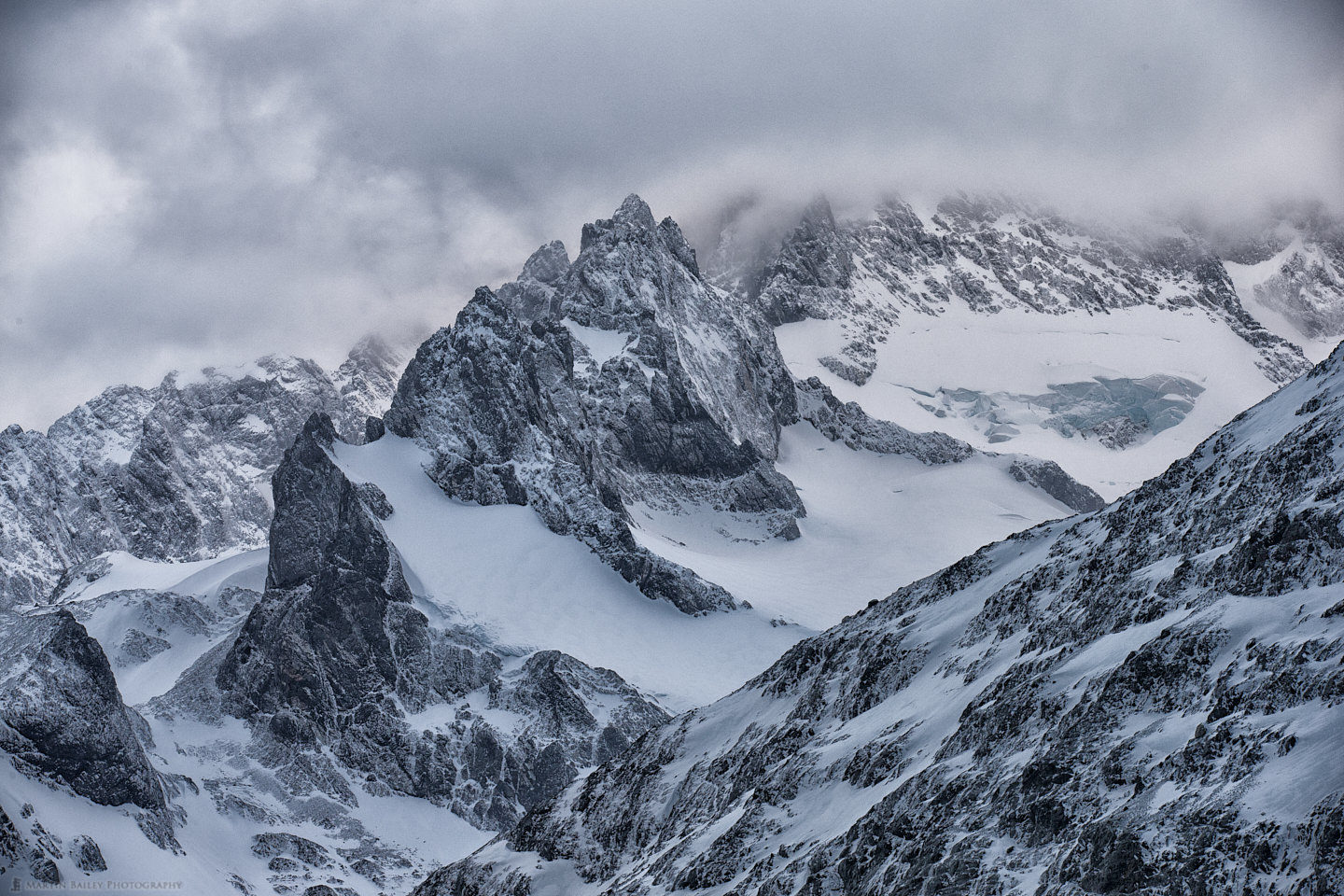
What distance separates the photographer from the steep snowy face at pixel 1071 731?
104 feet

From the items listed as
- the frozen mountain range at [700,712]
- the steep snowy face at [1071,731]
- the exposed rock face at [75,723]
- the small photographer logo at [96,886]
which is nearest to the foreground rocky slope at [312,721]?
the exposed rock face at [75,723]

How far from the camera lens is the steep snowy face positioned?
31609mm

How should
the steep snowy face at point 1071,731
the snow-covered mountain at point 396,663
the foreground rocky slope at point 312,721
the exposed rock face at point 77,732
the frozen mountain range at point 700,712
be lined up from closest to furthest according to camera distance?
the steep snowy face at point 1071,731 < the frozen mountain range at point 700,712 < the exposed rock face at point 77,732 < the foreground rocky slope at point 312,721 < the snow-covered mountain at point 396,663

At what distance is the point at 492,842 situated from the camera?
249 feet

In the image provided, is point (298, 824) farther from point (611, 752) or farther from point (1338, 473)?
point (1338, 473)

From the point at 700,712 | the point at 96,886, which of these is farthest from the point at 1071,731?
the point at 96,886

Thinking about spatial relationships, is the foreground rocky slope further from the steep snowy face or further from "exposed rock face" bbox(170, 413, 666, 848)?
the steep snowy face

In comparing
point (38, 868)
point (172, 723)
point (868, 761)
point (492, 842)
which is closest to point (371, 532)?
point (172, 723)

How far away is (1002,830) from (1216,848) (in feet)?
27.2

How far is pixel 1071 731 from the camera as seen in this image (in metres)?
38.7

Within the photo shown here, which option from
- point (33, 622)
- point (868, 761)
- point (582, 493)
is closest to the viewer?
point (868, 761)

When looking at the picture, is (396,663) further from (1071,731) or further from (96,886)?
(1071,731)

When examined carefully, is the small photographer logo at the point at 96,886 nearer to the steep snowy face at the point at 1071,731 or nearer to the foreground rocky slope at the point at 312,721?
the foreground rocky slope at the point at 312,721

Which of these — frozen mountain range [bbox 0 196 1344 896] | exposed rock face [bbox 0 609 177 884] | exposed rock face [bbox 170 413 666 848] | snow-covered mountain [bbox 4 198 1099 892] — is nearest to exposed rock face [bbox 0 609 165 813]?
exposed rock face [bbox 0 609 177 884]
